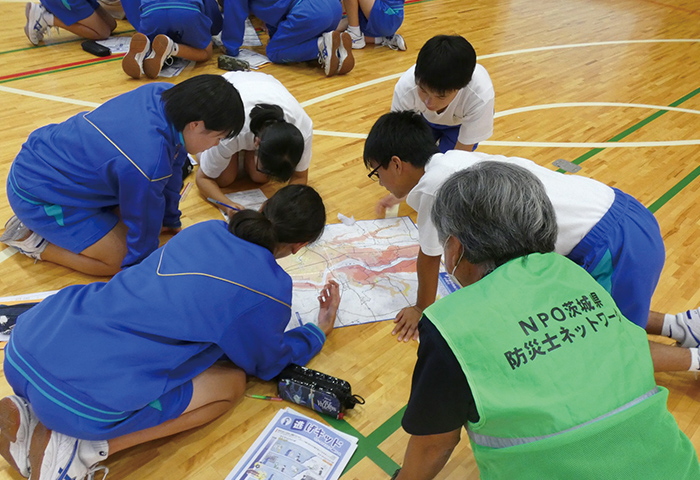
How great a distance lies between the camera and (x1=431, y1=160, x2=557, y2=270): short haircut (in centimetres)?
116

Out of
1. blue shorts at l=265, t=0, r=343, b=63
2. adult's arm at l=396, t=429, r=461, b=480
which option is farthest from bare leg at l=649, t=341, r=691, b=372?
blue shorts at l=265, t=0, r=343, b=63

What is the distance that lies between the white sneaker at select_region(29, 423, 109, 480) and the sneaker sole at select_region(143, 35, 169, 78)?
289cm

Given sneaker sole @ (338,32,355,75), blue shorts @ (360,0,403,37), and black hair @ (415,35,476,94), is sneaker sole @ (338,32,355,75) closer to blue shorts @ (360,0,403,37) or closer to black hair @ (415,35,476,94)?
blue shorts @ (360,0,403,37)

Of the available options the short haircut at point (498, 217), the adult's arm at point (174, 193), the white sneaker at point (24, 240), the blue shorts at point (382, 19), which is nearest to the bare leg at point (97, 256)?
the white sneaker at point (24, 240)

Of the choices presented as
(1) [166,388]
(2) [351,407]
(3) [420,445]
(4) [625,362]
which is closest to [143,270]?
(1) [166,388]

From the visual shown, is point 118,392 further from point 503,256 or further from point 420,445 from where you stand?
point 503,256

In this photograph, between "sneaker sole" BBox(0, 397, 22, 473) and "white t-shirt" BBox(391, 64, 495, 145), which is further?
"white t-shirt" BBox(391, 64, 495, 145)

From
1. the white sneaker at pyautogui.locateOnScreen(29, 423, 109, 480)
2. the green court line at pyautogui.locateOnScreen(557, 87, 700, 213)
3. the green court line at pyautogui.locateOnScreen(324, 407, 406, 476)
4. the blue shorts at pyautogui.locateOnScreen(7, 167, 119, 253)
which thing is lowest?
the green court line at pyautogui.locateOnScreen(557, 87, 700, 213)

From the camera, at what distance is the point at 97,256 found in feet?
7.43

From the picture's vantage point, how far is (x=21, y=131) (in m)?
3.13

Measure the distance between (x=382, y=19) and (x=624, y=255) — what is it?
363 cm

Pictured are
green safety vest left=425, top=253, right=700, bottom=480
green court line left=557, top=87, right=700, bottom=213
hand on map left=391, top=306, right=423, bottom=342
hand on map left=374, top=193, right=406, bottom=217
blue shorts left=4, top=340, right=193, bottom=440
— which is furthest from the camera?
green court line left=557, top=87, right=700, bottom=213

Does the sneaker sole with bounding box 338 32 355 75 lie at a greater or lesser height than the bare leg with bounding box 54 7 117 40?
lesser

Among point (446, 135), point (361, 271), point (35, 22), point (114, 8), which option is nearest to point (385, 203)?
point (361, 271)
